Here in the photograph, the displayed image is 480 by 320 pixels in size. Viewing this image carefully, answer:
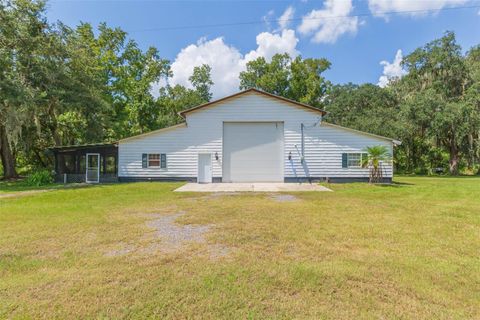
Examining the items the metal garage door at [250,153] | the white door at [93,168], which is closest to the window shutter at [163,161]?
the metal garage door at [250,153]

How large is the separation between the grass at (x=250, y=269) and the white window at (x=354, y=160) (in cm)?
921

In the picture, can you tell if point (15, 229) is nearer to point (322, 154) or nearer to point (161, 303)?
point (161, 303)

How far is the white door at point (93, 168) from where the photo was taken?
16.5m

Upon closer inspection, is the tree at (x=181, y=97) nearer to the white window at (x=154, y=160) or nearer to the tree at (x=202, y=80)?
the tree at (x=202, y=80)

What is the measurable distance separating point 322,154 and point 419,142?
16883mm

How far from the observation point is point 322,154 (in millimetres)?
15508

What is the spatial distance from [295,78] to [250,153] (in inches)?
783

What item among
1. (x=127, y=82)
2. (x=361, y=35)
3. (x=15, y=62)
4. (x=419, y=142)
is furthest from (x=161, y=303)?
(x=419, y=142)

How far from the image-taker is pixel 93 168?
659 inches

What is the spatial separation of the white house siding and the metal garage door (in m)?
0.44

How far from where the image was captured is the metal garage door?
1591 centimetres

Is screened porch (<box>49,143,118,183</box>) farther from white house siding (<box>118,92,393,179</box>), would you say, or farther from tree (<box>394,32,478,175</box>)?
tree (<box>394,32,478,175</box>)

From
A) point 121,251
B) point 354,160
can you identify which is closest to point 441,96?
point 354,160

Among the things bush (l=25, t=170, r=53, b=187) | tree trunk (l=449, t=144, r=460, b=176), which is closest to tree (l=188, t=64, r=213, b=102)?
bush (l=25, t=170, r=53, b=187)
